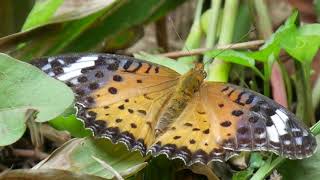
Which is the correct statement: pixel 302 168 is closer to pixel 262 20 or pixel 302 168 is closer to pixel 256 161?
pixel 256 161

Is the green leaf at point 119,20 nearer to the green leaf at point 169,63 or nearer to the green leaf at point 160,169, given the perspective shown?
the green leaf at point 169,63

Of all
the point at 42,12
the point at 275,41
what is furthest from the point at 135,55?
the point at 275,41

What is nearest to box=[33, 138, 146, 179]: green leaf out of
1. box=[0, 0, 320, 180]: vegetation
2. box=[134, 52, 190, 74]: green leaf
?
box=[0, 0, 320, 180]: vegetation

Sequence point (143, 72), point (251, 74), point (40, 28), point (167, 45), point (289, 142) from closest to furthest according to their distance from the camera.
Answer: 1. point (289, 142)
2. point (143, 72)
3. point (40, 28)
4. point (251, 74)
5. point (167, 45)

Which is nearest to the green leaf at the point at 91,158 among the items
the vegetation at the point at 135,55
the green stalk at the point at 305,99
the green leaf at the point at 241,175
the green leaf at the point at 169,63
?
the vegetation at the point at 135,55

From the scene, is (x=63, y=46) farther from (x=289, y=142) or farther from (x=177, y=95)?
(x=289, y=142)

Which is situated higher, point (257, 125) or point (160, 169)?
point (257, 125)

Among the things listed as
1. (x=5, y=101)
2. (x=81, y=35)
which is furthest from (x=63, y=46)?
(x=5, y=101)
